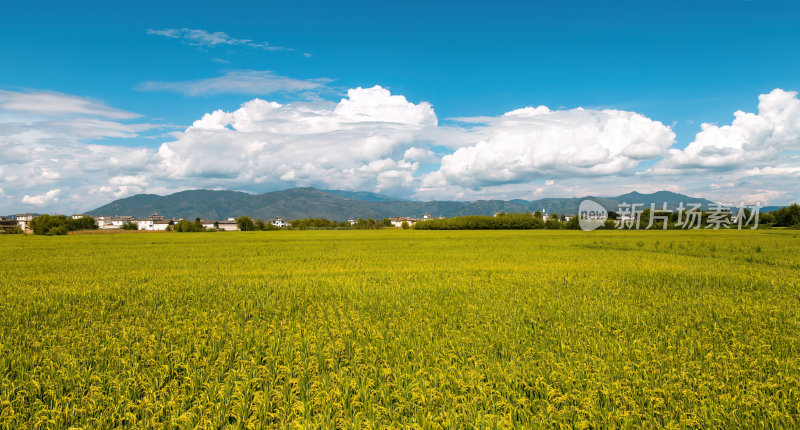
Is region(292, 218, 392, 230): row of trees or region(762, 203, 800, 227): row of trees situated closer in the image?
region(762, 203, 800, 227): row of trees

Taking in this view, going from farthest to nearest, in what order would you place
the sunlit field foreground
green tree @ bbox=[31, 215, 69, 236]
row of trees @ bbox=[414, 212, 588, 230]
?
row of trees @ bbox=[414, 212, 588, 230] → green tree @ bbox=[31, 215, 69, 236] → the sunlit field foreground

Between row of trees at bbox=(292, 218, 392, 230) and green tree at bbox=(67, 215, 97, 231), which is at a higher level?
green tree at bbox=(67, 215, 97, 231)

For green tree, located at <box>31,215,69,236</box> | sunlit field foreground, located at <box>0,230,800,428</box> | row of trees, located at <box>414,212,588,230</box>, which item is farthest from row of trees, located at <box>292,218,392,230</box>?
sunlit field foreground, located at <box>0,230,800,428</box>

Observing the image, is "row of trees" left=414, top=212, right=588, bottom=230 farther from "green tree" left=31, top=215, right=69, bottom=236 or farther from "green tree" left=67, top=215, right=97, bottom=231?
"green tree" left=67, top=215, right=97, bottom=231

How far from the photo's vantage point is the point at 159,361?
21.0ft

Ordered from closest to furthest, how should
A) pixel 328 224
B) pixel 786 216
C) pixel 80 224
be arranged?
pixel 786 216 < pixel 80 224 < pixel 328 224

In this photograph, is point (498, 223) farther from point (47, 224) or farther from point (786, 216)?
point (47, 224)

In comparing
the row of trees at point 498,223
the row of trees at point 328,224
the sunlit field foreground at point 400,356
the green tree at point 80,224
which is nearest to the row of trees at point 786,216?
the row of trees at point 498,223

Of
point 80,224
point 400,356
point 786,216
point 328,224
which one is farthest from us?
point 328,224

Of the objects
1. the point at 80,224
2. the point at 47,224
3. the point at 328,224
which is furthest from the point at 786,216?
the point at 80,224

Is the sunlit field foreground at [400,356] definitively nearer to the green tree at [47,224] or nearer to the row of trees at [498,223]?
the green tree at [47,224]

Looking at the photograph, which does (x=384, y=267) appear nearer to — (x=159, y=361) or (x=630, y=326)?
(x=630, y=326)

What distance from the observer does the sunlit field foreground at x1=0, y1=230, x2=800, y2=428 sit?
478 cm

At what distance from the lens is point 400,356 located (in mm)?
6508
